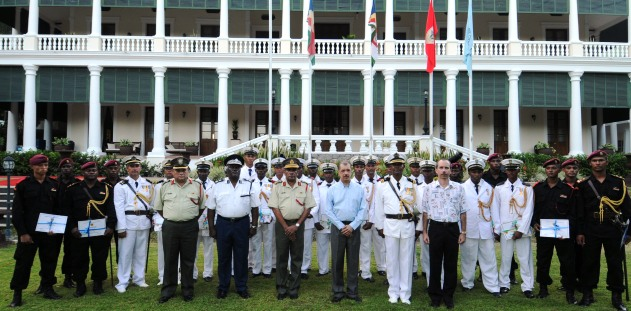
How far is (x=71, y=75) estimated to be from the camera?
23531 millimetres

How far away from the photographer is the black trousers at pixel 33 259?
7.26 meters

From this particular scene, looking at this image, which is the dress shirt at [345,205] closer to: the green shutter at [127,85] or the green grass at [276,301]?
the green grass at [276,301]

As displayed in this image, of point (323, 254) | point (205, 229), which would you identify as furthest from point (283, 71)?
point (205, 229)

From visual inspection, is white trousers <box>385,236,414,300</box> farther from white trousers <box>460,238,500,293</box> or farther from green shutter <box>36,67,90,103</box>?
green shutter <box>36,67,90,103</box>

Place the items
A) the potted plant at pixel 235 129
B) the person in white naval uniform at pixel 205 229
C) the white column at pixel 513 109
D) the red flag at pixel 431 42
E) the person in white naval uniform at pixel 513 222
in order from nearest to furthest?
the person in white naval uniform at pixel 513 222 → the person in white naval uniform at pixel 205 229 → the red flag at pixel 431 42 → the white column at pixel 513 109 → the potted plant at pixel 235 129

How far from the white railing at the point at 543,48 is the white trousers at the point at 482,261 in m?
19.0

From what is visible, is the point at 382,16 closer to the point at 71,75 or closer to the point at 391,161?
the point at 71,75

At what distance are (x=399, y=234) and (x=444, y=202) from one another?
840mm

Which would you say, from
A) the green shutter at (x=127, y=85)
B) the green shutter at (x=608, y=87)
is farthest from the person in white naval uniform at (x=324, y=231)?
the green shutter at (x=608, y=87)

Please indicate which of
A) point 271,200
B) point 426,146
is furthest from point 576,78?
point 271,200

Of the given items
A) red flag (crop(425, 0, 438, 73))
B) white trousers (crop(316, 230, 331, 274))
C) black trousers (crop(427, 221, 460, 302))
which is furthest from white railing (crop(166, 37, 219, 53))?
black trousers (crop(427, 221, 460, 302))

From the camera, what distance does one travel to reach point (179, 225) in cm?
748

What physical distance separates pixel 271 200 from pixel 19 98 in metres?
20.8

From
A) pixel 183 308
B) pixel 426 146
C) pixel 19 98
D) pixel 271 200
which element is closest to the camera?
pixel 183 308
